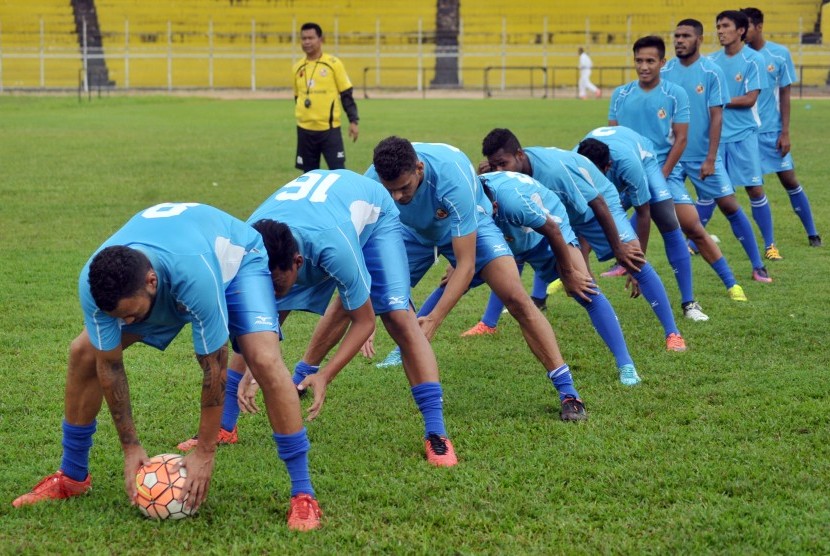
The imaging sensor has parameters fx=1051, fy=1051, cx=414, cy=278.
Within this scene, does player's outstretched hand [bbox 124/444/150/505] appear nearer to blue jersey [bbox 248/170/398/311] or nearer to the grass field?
the grass field

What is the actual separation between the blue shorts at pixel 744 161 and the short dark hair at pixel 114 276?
754cm

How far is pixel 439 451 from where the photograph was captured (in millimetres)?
5035

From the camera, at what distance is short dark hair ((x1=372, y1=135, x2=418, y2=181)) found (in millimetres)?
5125

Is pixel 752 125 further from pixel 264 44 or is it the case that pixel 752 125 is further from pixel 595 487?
pixel 264 44

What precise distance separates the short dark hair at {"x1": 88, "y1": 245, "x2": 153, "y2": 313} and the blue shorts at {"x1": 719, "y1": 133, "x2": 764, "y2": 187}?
7.54 meters

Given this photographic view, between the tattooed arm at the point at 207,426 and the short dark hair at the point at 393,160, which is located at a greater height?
the short dark hair at the point at 393,160

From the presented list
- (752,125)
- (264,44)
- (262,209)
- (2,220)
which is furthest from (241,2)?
(262,209)

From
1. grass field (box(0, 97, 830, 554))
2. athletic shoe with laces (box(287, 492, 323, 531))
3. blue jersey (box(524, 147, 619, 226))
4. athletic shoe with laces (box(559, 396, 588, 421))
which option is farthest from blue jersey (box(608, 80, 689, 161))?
athletic shoe with laces (box(287, 492, 323, 531))

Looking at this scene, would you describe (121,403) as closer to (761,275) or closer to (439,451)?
(439,451)

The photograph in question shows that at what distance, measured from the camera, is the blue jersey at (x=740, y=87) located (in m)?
9.98

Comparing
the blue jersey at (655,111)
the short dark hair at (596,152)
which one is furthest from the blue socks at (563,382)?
the blue jersey at (655,111)

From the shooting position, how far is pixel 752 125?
10.1 meters

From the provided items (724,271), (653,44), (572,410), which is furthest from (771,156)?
(572,410)

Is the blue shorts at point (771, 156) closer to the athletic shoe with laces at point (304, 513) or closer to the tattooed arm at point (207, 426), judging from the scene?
the athletic shoe with laces at point (304, 513)
